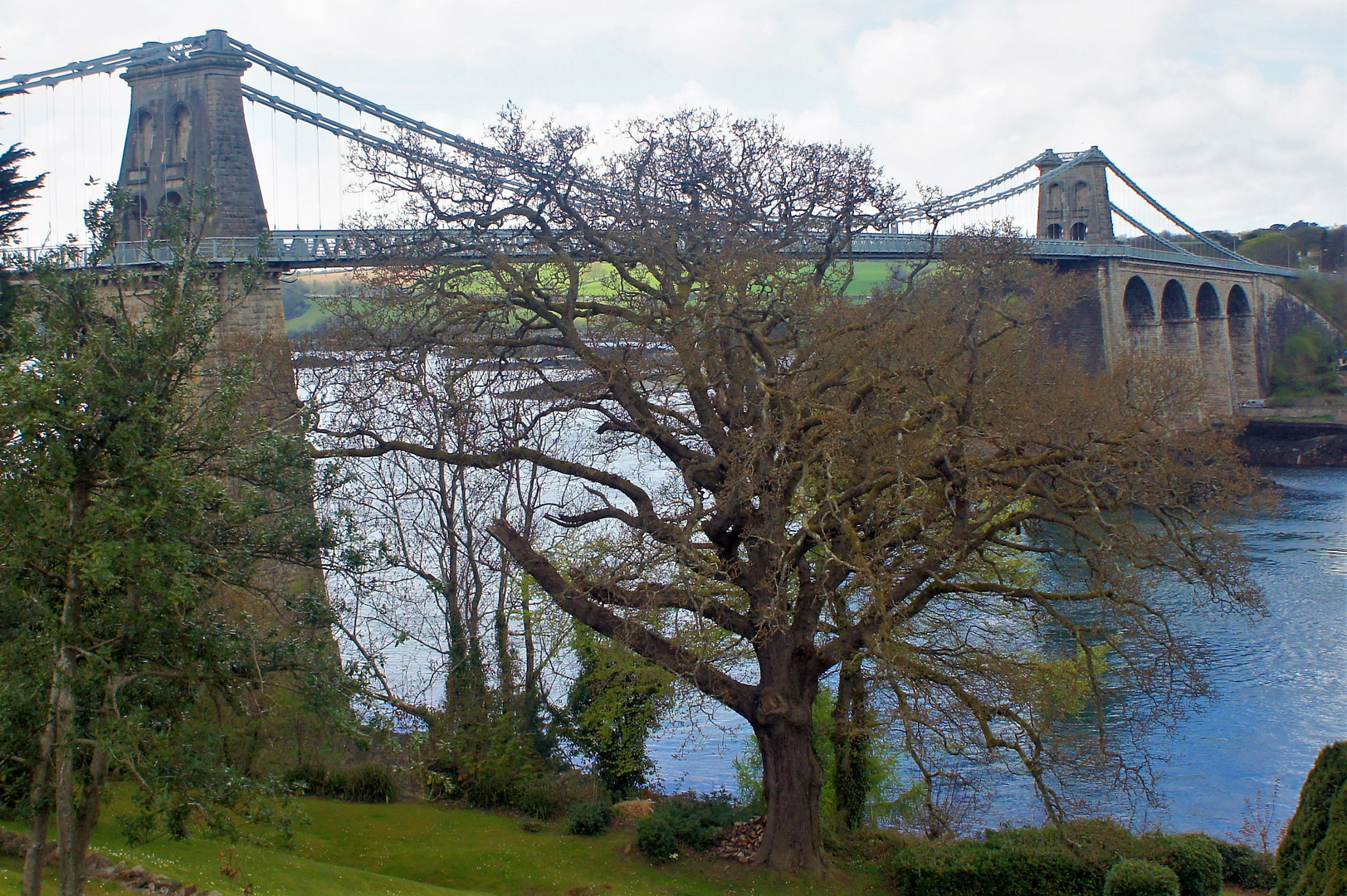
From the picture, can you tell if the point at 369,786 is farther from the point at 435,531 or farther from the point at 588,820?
the point at 435,531

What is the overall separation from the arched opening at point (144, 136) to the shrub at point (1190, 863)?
22.1 m

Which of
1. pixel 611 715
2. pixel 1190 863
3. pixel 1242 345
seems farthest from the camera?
pixel 1242 345

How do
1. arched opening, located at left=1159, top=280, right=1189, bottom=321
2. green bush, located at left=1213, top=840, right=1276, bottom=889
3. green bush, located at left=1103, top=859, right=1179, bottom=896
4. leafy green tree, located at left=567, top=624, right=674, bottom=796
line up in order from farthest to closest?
arched opening, located at left=1159, top=280, right=1189, bottom=321, leafy green tree, located at left=567, top=624, right=674, bottom=796, green bush, located at left=1213, top=840, right=1276, bottom=889, green bush, located at left=1103, top=859, right=1179, bottom=896

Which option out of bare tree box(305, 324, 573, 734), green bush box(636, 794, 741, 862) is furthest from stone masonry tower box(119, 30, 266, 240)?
green bush box(636, 794, 741, 862)

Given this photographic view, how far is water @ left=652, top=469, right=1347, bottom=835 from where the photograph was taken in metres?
15.3

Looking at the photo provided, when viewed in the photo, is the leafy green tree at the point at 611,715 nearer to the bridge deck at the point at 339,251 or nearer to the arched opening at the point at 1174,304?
the bridge deck at the point at 339,251

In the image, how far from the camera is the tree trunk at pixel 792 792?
10422 mm

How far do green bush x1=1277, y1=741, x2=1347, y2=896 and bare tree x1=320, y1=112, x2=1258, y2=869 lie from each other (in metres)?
2.38

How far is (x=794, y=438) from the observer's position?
389 inches

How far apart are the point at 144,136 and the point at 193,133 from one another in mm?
1215

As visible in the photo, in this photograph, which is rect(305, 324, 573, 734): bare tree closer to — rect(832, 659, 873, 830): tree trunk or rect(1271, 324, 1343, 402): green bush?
rect(832, 659, 873, 830): tree trunk

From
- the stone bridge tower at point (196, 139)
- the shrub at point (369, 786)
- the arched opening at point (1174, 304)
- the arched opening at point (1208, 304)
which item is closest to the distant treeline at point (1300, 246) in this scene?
the arched opening at point (1208, 304)

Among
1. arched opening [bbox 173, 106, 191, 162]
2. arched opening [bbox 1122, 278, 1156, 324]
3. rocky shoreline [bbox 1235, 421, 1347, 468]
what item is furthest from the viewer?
arched opening [bbox 1122, 278, 1156, 324]

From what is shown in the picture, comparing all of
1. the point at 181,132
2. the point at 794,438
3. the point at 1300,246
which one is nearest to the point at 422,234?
the point at 794,438
